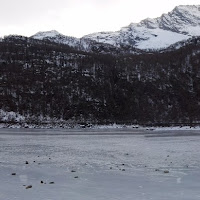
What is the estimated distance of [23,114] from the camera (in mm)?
155125

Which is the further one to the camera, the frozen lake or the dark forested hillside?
the dark forested hillside

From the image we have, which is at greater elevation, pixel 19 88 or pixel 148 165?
pixel 19 88

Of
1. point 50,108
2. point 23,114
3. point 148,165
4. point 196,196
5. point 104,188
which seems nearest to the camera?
point 196,196

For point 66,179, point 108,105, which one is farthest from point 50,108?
point 66,179

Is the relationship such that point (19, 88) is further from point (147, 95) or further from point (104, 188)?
point (104, 188)

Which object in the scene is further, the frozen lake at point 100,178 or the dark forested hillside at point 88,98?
the dark forested hillside at point 88,98

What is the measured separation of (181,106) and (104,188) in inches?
6828

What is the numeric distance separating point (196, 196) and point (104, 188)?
4.46m

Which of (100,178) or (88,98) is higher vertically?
(88,98)

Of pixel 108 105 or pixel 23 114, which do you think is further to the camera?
pixel 108 105

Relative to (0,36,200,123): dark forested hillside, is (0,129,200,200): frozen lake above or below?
below

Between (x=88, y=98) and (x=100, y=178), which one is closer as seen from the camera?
(x=100, y=178)

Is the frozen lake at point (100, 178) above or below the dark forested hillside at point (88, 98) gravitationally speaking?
below

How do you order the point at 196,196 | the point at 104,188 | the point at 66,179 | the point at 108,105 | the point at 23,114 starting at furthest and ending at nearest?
the point at 108,105
the point at 23,114
the point at 66,179
the point at 104,188
the point at 196,196
